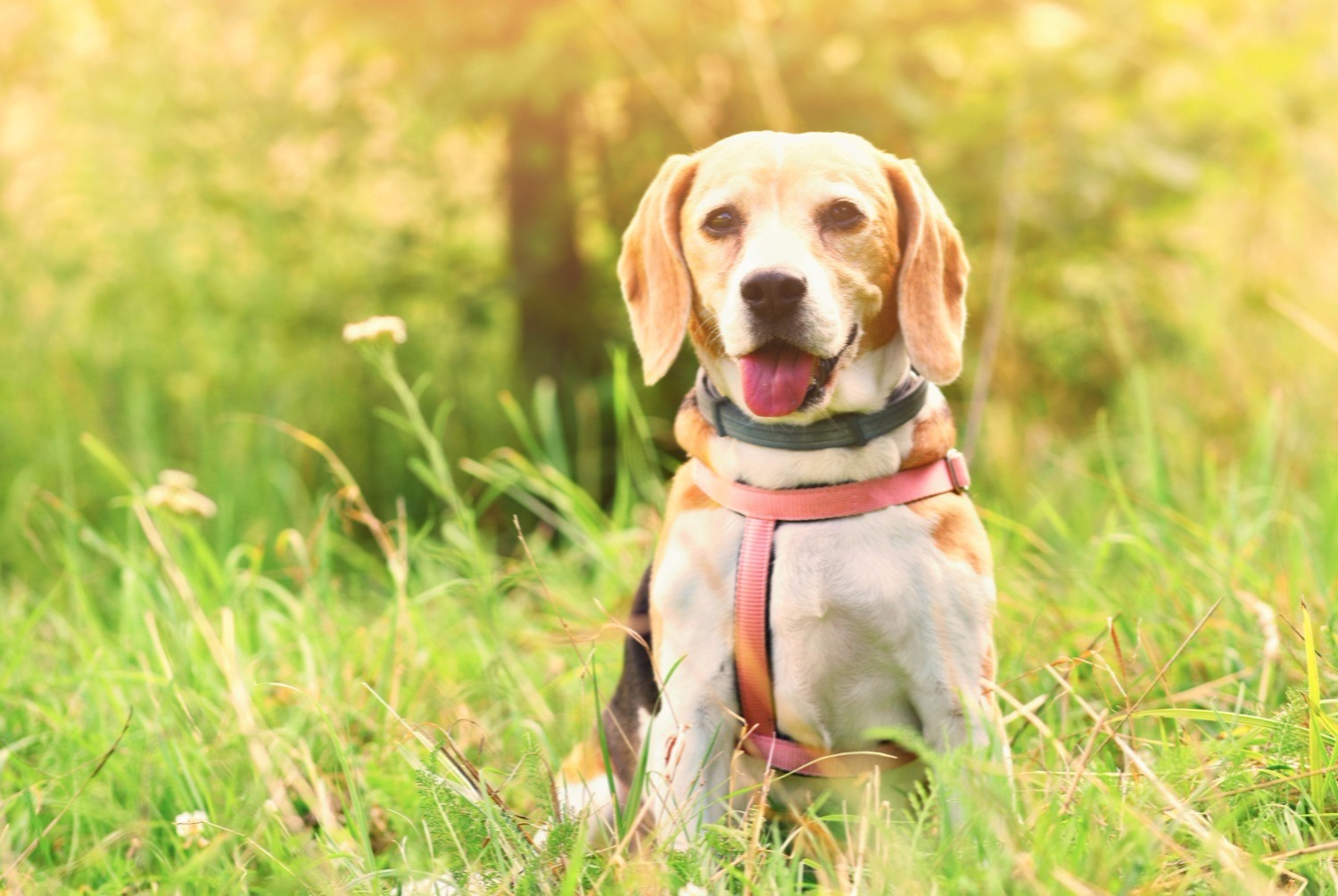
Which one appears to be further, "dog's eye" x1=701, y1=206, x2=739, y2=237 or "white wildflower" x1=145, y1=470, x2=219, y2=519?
"white wildflower" x1=145, y1=470, x2=219, y2=519

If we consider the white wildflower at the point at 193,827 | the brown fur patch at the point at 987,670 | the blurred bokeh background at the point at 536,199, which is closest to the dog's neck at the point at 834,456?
the brown fur patch at the point at 987,670

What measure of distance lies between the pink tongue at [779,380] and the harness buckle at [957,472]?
1.06ft

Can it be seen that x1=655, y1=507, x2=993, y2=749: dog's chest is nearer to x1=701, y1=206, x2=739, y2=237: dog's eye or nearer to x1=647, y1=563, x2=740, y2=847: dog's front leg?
x1=647, y1=563, x2=740, y2=847: dog's front leg

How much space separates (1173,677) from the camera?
2.88 meters

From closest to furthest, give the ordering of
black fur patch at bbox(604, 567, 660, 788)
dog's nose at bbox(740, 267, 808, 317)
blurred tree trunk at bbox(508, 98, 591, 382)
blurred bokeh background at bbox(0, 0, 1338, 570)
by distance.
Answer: dog's nose at bbox(740, 267, 808, 317) → black fur patch at bbox(604, 567, 660, 788) → blurred bokeh background at bbox(0, 0, 1338, 570) → blurred tree trunk at bbox(508, 98, 591, 382)

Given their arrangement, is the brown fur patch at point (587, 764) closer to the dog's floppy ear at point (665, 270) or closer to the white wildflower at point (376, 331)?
the dog's floppy ear at point (665, 270)

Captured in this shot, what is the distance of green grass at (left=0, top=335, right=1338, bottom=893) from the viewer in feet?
6.23

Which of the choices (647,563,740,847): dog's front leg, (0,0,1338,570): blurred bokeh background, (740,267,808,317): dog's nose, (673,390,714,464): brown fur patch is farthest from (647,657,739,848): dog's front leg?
(0,0,1338,570): blurred bokeh background

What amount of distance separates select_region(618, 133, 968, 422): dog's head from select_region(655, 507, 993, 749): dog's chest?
25 centimetres

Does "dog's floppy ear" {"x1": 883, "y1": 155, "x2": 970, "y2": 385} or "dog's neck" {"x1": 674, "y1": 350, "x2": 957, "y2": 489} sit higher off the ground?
"dog's floppy ear" {"x1": 883, "y1": 155, "x2": 970, "y2": 385}

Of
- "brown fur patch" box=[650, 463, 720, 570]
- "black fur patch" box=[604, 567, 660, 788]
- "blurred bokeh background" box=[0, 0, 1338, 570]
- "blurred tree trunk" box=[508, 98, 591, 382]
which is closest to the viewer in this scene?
"brown fur patch" box=[650, 463, 720, 570]

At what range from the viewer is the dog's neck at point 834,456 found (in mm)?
2221

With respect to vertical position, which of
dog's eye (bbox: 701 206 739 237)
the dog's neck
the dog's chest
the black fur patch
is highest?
dog's eye (bbox: 701 206 739 237)

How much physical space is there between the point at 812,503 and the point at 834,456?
0.10 m
